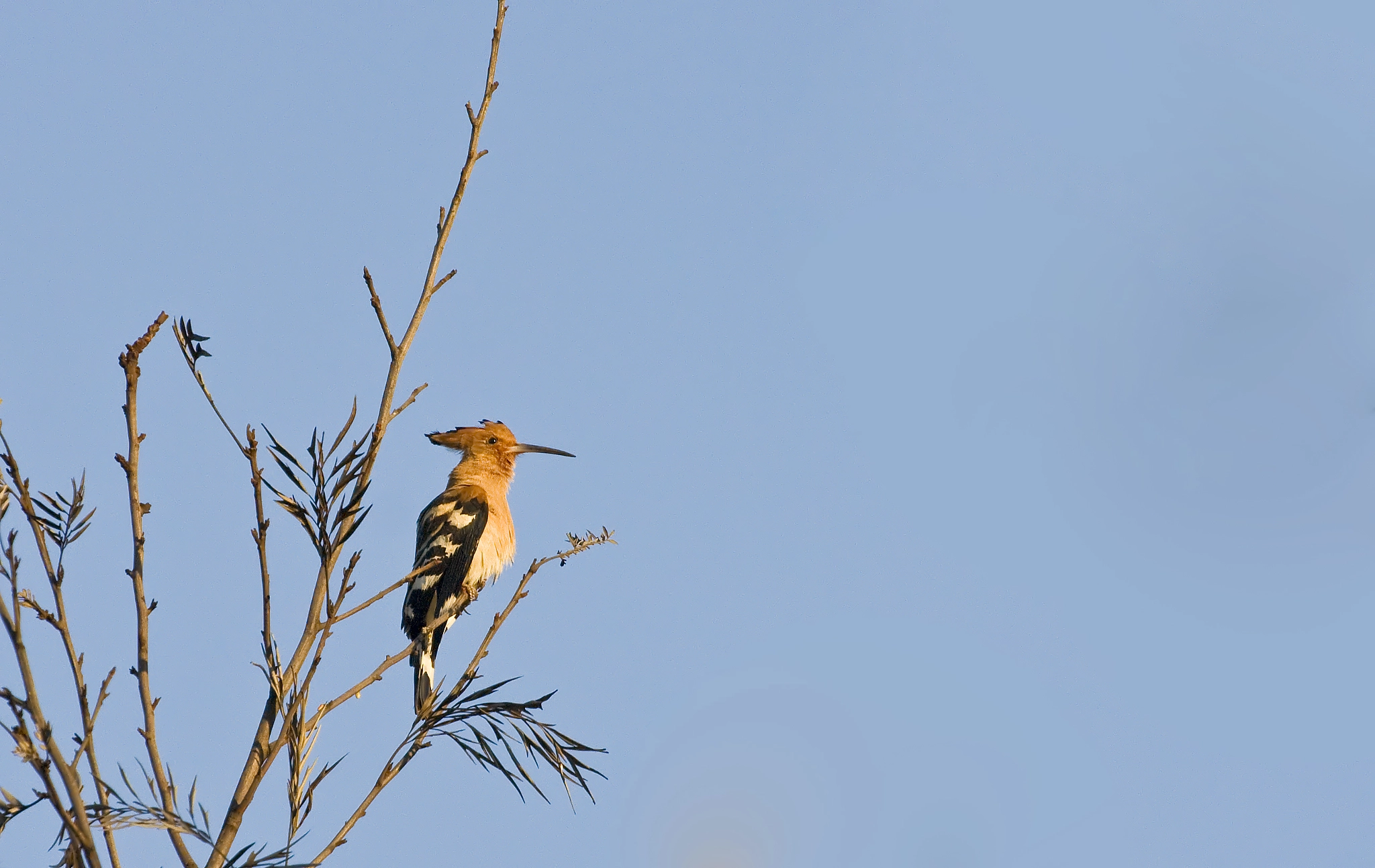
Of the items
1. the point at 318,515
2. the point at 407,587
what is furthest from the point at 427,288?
the point at 407,587

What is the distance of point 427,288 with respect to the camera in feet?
10.2

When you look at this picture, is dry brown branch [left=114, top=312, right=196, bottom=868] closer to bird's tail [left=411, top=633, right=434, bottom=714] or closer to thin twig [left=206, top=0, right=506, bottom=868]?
thin twig [left=206, top=0, right=506, bottom=868]

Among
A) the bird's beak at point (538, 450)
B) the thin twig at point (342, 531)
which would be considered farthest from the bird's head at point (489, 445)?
the thin twig at point (342, 531)

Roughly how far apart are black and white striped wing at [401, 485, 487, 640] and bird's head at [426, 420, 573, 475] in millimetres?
504

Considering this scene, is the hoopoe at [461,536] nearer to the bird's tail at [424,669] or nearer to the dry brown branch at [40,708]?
the bird's tail at [424,669]

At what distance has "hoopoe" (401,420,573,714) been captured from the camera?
5.87 meters

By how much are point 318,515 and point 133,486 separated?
20.0 inches

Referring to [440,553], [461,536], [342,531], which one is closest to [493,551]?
[461,536]

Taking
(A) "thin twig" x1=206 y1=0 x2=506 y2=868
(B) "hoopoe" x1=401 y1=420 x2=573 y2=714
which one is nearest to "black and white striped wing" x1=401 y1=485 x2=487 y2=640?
(B) "hoopoe" x1=401 y1=420 x2=573 y2=714

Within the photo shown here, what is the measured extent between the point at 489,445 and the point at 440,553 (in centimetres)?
139

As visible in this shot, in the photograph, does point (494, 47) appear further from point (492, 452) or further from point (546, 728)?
point (492, 452)

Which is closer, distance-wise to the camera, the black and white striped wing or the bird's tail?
the bird's tail

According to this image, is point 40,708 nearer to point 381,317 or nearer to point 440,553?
point 381,317

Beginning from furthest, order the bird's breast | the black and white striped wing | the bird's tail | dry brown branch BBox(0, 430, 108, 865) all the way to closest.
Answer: the bird's breast < the black and white striped wing < the bird's tail < dry brown branch BBox(0, 430, 108, 865)
